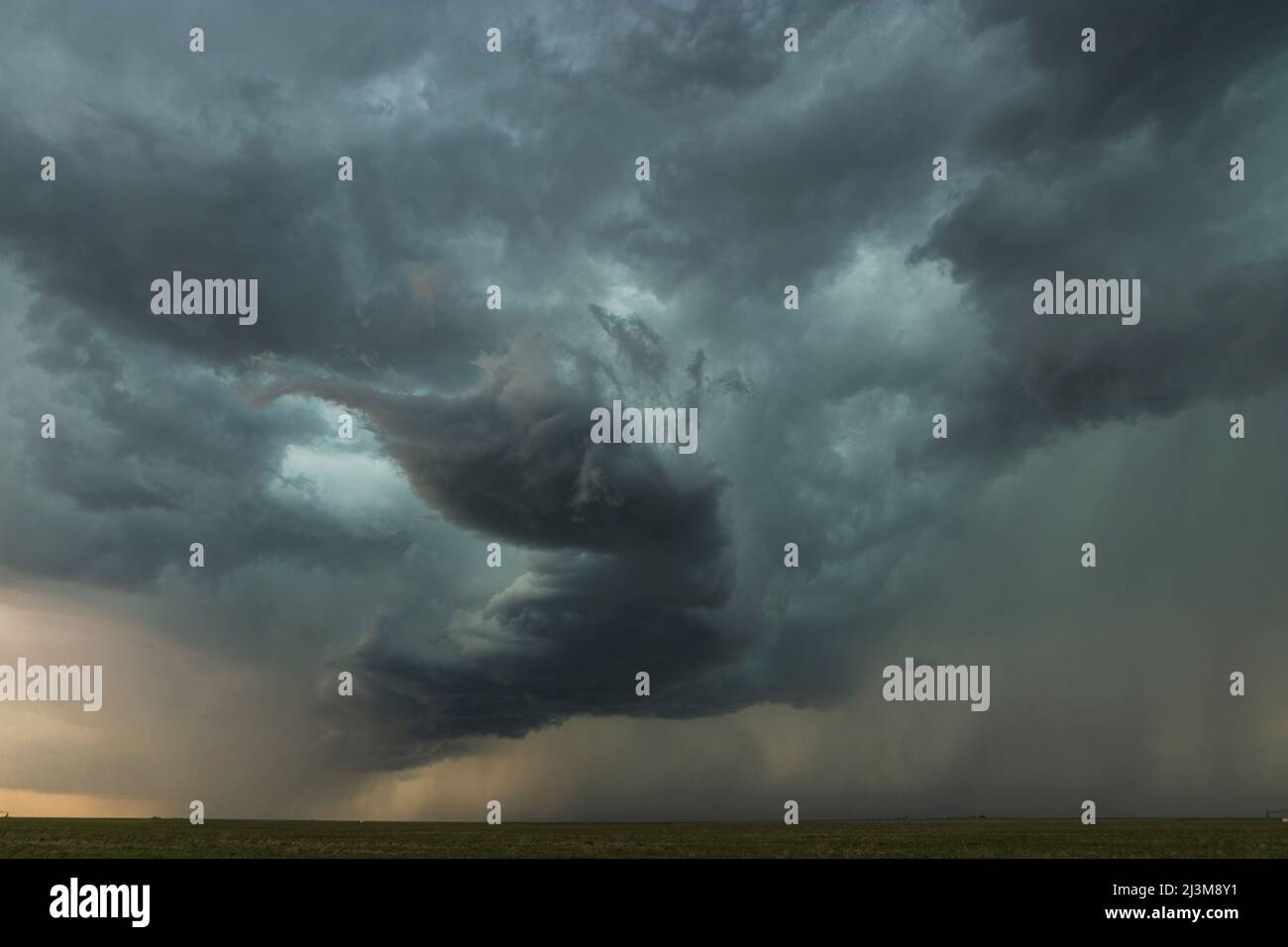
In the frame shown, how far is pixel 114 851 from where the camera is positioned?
61.8 meters
